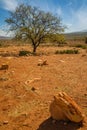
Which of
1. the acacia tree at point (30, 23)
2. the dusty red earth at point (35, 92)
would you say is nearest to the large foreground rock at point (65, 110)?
the dusty red earth at point (35, 92)

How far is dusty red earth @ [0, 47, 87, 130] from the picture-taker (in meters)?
6.62

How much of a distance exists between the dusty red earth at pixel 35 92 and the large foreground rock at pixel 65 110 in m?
0.16

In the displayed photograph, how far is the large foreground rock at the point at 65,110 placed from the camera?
6055 mm

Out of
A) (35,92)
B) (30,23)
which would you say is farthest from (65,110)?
(30,23)

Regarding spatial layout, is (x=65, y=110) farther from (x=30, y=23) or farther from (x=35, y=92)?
(x=30, y=23)

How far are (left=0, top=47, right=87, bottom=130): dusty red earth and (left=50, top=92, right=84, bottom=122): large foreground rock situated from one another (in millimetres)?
164

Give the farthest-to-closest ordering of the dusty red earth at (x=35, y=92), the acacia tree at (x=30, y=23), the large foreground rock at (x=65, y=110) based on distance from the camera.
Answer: the acacia tree at (x=30, y=23) → the dusty red earth at (x=35, y=92) → the large foreground rock at (x=65, y=110)

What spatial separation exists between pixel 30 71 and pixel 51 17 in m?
13.2

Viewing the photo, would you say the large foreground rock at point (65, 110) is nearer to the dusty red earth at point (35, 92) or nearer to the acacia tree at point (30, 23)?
the dusty red earth at point (35, 92)

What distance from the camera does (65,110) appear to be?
6.21 meters

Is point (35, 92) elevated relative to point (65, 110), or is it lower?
lower

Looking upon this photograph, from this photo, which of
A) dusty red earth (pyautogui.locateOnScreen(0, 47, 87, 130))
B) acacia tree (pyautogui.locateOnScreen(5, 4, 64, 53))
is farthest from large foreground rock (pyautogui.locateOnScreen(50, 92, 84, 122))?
acacia tree (pyautogui.locateOnScreen(5, 4, 64, 53))

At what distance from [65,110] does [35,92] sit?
2.95 m

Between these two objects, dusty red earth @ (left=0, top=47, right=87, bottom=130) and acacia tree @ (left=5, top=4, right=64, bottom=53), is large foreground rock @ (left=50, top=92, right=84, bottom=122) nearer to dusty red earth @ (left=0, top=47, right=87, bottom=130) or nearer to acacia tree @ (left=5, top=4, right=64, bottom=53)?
dusty red earth @ (left=0, top=47, right=87, bottom=130)
